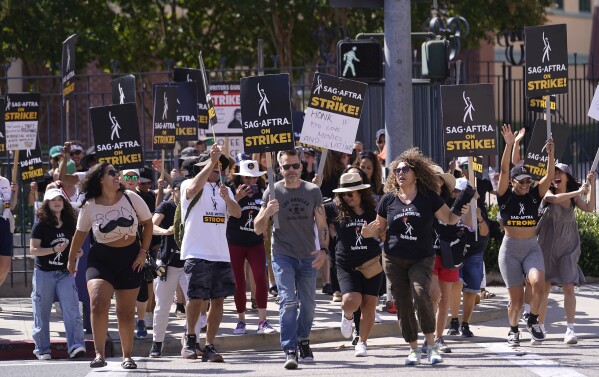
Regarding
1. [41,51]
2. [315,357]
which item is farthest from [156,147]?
[41,51]

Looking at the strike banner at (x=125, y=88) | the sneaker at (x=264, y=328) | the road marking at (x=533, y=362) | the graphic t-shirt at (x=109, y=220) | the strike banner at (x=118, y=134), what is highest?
the strike banner at (x=125, y=88)

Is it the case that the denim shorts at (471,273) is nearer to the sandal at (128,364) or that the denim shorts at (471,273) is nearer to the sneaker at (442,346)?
the sneaker at (442,346)

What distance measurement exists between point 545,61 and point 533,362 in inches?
143

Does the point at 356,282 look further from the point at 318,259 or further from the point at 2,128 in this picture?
the point at 2,128

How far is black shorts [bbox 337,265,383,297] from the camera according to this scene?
11516mm

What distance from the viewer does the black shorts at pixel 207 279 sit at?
1121 centimetres

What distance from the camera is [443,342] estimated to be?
1184cm

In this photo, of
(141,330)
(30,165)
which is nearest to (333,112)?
(141,330)

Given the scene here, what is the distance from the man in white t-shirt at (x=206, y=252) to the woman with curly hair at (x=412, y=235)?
1287mm

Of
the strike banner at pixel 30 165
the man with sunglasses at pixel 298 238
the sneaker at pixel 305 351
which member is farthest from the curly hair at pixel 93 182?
the strike banner at pixel 30 165

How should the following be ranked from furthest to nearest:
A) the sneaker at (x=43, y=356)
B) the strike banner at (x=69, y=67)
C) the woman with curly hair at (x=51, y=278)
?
the strike banner at (x=69, y=67) → the sneaker at (x=43, y=356) → the woman with curly hair at (x=51, y=278)

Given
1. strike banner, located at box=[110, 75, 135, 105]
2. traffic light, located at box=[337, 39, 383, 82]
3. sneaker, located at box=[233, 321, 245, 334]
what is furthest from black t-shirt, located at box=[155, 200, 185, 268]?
traffic light, located at box=[337, 39, 383, 82]

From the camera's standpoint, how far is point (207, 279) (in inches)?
442

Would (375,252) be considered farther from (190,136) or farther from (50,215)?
(190,136)
